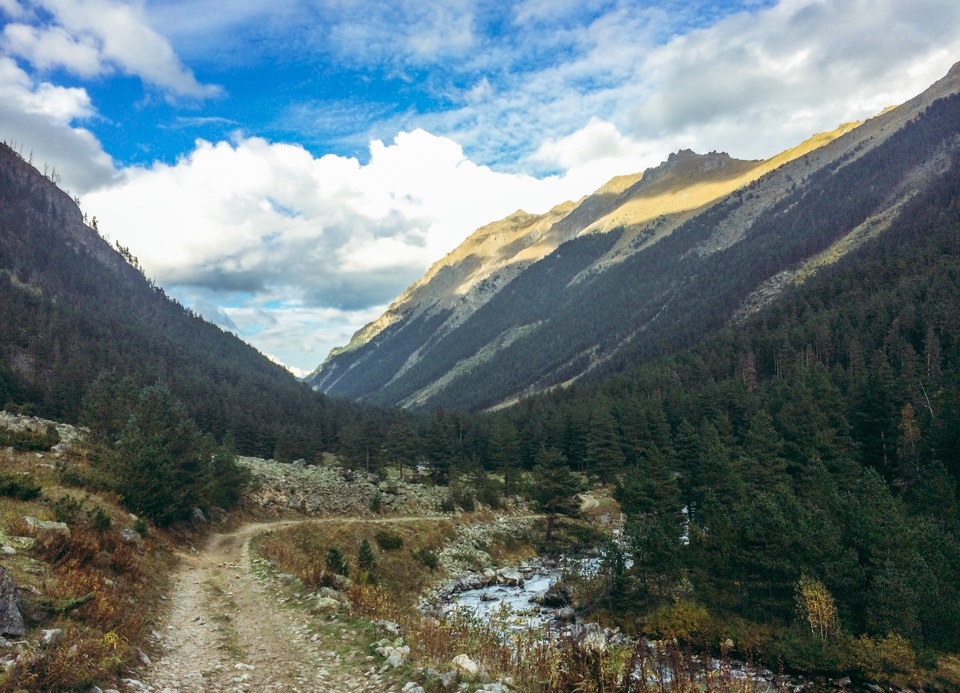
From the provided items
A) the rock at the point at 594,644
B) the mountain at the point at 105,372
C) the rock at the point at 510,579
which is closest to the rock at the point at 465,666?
the rock at the point at 594,644

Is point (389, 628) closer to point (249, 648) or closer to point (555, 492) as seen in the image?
point (249, 648)

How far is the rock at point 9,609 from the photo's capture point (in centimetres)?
1058

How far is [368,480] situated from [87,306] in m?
186

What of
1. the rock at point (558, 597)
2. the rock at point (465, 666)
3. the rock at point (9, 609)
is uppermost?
the rock at point (9, 609)

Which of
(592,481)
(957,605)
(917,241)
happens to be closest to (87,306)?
(592,481)

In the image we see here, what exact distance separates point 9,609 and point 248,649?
573 centimetres

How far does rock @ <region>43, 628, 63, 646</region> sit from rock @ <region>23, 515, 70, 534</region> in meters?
9.19

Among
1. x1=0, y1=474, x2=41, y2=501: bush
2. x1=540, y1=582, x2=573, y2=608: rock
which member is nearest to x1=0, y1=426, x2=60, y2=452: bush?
x1=0, y1=474, x2=41, y2=501: bush

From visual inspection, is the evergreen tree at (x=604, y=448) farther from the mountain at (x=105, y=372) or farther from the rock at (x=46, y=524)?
the rock at (x=46, y=524)

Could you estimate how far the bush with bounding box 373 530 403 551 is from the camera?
4491cm

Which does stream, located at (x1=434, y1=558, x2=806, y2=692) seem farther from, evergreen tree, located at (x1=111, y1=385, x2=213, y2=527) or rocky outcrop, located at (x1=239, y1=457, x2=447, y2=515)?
evergreen tree, located at (x1=111, y1=385, x2=213, y2=527)

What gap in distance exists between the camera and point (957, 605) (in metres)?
28.5

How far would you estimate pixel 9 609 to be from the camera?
10.8m

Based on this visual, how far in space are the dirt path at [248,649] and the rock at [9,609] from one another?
2803 mm
